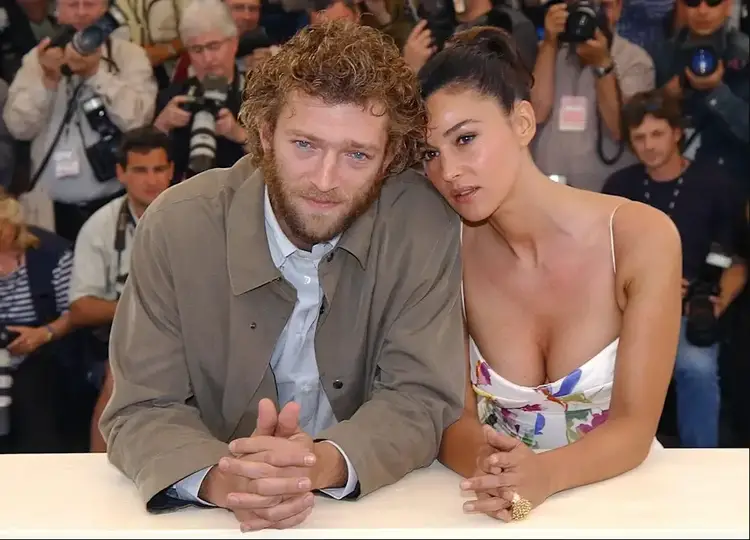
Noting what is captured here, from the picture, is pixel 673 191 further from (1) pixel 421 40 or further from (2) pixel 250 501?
(2) pixel 250 501

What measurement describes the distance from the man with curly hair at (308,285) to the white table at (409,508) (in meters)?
0.07

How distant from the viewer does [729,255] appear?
2.73 m

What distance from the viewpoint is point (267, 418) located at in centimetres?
110

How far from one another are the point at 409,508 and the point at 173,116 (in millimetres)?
1920

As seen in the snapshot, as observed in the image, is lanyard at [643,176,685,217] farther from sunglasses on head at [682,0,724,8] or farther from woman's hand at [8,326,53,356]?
woman's hand at [8,326,53,356]

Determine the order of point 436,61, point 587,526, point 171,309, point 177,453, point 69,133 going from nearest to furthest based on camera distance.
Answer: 1. point 587,526
2. point 177,453
3. point 171,309
4. point 436,61
5. point 69,133

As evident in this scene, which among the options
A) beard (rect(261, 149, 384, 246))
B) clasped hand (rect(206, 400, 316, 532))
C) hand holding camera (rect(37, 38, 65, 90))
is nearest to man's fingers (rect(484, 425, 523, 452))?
clasped hand (rect(206, 400, 316, 532))

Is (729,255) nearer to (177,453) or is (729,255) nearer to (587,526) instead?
(587,526)

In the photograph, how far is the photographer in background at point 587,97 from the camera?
2715mm

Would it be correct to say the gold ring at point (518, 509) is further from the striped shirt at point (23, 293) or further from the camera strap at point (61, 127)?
the camera strap at point (61, 127)

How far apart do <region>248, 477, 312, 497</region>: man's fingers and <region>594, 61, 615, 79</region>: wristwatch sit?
6.77 ft

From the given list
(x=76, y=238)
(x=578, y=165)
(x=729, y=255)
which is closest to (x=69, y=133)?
(x=76, y=238)

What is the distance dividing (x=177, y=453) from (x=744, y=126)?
7.52 ft

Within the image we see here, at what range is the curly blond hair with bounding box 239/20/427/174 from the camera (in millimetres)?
1270
